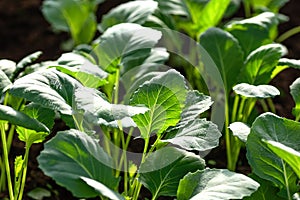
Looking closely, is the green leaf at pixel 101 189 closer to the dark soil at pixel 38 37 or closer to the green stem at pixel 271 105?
the dark soil at pixel 38 37

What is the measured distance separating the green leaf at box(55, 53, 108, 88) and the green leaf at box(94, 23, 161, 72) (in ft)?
0.18

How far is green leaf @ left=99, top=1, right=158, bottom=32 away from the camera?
62.5 inches

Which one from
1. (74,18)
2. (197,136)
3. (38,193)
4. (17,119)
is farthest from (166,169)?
(74,18)

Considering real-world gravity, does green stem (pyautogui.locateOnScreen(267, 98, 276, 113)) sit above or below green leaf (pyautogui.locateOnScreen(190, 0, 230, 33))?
below

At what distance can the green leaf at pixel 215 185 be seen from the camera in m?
1.06

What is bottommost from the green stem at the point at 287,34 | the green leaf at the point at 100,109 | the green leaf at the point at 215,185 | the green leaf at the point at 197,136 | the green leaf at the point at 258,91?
the green stem at the point at 287,34

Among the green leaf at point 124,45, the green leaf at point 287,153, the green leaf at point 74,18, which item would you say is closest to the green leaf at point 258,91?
the green leaf at point 287,153

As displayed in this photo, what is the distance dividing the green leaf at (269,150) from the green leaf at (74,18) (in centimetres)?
92

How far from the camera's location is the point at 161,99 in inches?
47.1

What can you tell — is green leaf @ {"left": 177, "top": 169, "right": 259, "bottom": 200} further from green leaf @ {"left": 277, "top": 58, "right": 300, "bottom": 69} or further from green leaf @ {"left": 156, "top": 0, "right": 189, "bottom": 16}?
green leaf @ {"left": 156, "top": 0, "right": 189, "bottom": 16}

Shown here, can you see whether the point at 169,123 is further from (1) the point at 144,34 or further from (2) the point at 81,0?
(2) the point at 81,0

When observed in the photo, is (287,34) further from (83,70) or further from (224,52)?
(83,70)

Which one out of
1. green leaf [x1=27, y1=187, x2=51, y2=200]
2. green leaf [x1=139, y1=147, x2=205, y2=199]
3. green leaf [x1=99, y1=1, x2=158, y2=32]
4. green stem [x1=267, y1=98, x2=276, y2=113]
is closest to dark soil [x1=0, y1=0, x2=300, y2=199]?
green stem [x1=267, y1=98, x2=276, y2=113]

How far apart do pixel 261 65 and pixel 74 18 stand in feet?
2.56
